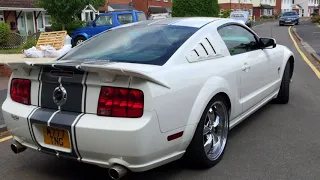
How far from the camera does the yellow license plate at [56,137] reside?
320 centimetres

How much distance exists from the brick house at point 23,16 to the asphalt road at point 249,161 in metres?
24.5

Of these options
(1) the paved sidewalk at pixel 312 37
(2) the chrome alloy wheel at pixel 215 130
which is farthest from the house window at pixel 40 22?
(2) the chrome alloy wheel at pixel 215 130

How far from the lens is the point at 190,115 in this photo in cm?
338

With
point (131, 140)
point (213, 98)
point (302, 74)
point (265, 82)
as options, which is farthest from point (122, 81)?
point (302, 74)

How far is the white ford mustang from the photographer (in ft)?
9.89

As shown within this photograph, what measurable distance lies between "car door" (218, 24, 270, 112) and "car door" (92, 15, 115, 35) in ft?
45.8

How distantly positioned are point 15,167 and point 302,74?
7.34 meters

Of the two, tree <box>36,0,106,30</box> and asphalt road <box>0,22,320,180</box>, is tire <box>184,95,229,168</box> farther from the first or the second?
tree <box>36,0,106,30</box>

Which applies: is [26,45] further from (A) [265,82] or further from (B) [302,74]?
(A) [265,82]

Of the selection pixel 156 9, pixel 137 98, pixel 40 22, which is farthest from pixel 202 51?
pixel 156 9

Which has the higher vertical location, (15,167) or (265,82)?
(265,82)

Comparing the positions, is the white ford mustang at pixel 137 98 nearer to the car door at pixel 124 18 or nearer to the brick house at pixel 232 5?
the car door at pixel 124 18

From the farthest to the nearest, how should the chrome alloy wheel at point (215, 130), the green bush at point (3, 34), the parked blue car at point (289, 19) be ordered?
the parked blue car at point (289, 19) → the green bush at point (3, 34) → the chrome alloy wheel at point (215, 130)

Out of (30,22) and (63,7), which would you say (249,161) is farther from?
(30,22)
